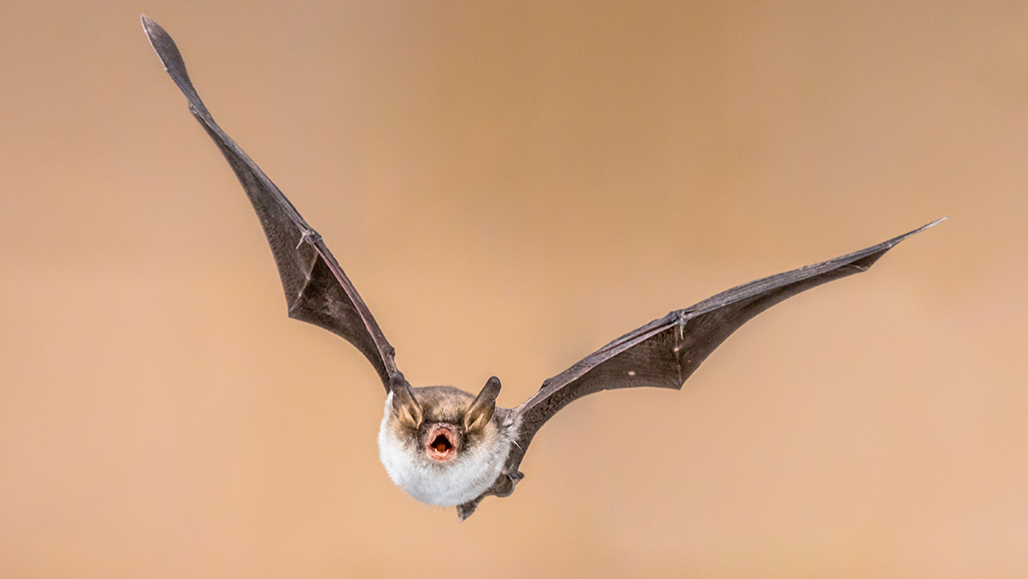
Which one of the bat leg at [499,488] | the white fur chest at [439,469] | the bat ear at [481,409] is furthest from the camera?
the bat leg at [499,488]

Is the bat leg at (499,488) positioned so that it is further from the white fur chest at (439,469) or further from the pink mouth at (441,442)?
the pink mouth at (441,442)

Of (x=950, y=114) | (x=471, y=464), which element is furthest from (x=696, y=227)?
(x=471, y=464)

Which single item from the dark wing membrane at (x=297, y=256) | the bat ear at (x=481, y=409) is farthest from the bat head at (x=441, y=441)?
the dark wing membrane at (x=297, y=256)

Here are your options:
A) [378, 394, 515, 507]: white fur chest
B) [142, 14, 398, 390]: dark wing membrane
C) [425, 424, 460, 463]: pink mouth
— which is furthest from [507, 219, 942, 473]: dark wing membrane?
[142, 14, 398, 390]: dark wing membrane

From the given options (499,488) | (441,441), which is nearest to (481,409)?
(441,441)

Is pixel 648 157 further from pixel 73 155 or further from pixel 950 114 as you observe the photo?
pixel 73 155

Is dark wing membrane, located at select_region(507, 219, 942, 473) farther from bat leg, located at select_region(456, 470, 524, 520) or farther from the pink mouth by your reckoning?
the pink mouth
